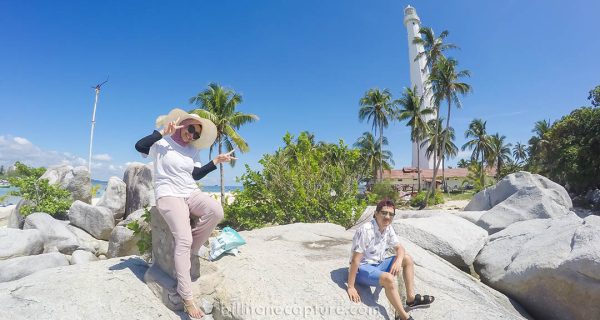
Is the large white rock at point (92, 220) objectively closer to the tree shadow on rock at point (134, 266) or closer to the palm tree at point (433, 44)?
the tree shadow on rock at point (134, 266)

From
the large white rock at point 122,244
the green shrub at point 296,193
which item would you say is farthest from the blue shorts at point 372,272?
the large white rock at point 122,244

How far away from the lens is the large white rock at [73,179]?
67.5 ft

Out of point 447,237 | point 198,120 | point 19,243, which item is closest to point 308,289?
point 198,120

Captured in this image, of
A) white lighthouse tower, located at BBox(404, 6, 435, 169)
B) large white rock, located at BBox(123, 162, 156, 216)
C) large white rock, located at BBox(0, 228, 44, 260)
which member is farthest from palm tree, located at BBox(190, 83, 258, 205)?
white lighthouse tower, located at BBox(404, 6, 435, 169)

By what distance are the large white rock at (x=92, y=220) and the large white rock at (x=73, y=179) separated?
15.3 feet

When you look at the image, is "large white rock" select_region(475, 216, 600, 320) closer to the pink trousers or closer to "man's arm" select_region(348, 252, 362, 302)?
"man's arm" select_region(348, 252, 362, 302)

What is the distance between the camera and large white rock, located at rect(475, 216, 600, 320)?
525 cm

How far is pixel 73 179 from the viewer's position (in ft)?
68.5

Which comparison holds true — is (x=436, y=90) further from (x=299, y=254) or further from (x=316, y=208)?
(x=299, y=254)

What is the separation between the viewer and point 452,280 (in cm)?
541

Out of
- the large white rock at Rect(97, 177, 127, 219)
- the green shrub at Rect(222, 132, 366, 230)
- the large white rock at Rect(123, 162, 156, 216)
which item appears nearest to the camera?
the green shrub at Rect(222, 132, 366, 230)

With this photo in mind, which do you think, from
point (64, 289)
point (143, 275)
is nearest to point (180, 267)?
point (143, 275)

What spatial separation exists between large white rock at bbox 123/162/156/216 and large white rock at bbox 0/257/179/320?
55.3 feet

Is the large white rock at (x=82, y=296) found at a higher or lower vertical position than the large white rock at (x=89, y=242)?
higher
